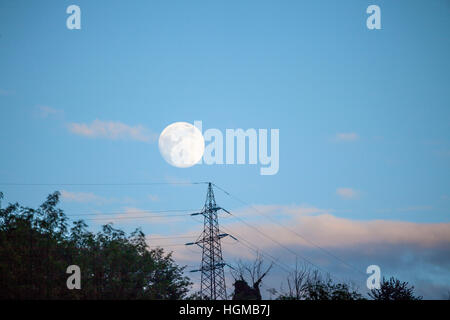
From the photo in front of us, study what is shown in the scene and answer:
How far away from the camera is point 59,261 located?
29.0m

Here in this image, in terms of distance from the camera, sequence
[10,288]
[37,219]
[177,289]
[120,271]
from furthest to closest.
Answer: [177,289] < [120,271] < [37,219] < [10,288]

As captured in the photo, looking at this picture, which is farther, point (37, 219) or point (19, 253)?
point (37, 219)

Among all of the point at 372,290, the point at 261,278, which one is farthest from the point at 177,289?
the point at 372,290

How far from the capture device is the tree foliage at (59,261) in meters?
28.6

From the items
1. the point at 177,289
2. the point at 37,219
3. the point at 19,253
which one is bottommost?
the point at 177,289

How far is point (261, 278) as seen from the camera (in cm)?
4566

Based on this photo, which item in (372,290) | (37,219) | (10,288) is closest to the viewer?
(10,288)

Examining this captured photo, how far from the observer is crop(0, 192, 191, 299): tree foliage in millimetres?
28578
